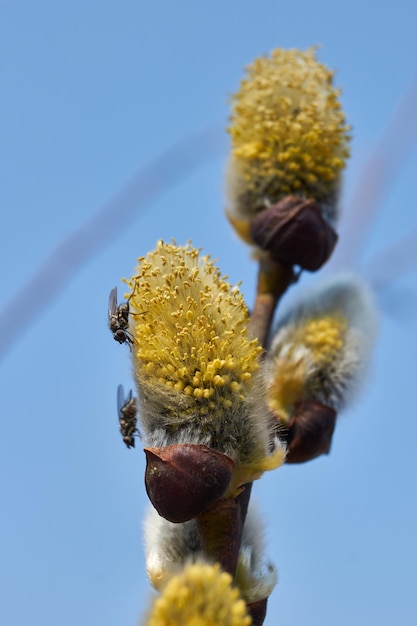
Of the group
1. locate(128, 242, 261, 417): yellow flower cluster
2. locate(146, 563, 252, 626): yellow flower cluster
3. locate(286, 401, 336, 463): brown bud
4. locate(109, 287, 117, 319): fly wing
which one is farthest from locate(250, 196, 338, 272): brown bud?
locate(146, 563, 252, 626): yellow flower cluster

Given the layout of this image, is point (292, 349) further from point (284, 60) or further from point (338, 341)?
point (284, 60)

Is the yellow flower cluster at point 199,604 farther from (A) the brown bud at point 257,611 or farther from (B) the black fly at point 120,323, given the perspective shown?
(B) the black fly at point 120,323

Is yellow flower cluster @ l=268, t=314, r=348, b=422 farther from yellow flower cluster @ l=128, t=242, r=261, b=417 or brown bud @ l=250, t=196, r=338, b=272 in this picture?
yellow flower cluster @ l=128, t=242, r=261, b=417

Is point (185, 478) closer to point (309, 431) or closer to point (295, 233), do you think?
point (309, 431)

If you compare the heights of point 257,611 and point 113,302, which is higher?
point 113,302

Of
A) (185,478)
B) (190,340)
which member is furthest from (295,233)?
(185,478)
